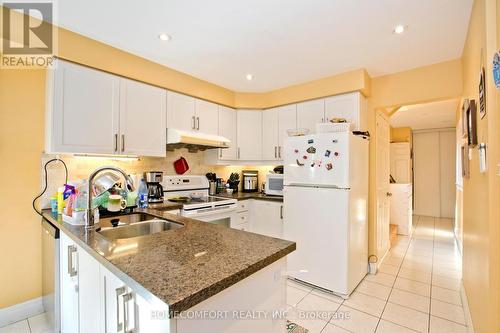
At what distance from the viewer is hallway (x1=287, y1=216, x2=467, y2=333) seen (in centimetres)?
191

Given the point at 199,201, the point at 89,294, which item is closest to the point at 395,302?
the point at 199,201

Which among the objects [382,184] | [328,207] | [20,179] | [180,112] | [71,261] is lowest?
[71,261]

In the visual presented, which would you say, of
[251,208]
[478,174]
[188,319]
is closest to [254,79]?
[251,208]

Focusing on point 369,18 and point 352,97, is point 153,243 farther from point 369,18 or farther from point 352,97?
point 352,97

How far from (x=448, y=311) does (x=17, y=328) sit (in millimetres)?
3644

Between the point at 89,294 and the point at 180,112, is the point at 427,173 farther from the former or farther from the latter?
the point at 89,294

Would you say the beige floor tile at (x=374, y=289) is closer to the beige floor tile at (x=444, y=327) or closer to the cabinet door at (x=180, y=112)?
the beige floor tile at (x=444, y=327)

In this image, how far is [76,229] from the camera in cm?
135

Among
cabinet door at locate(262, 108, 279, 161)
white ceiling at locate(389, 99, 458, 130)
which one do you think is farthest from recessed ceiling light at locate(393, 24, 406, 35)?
white ceiling at locate(389, 99, 458, 130)

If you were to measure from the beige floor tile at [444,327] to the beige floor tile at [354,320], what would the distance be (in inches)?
17.0

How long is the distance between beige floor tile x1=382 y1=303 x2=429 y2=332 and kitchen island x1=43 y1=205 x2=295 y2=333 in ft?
4.92

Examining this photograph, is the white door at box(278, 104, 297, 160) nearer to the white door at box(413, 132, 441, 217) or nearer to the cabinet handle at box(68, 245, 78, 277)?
the cabinet handle at box(68, 245, 78, 277)

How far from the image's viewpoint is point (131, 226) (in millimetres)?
1557

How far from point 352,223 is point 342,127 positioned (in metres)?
1.00
